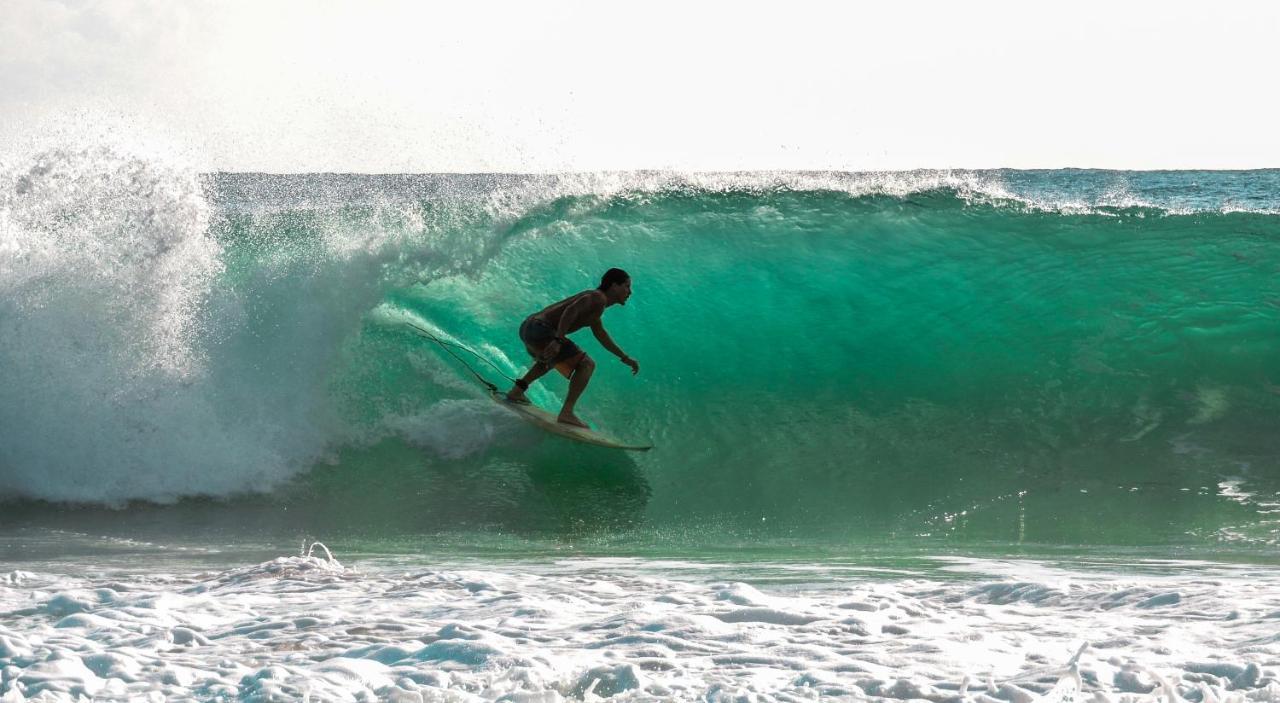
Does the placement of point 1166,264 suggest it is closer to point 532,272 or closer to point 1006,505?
point 1006,505

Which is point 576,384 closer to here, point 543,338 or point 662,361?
point 543,338

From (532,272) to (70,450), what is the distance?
398 cm

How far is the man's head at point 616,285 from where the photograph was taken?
718 centimetres

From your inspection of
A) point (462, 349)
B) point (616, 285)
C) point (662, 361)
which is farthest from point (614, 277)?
point (662, 361)

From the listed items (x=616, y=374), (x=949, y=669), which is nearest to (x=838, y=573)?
(x=949, y=669)

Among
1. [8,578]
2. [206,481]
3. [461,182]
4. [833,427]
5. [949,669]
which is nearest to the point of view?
[949,669]

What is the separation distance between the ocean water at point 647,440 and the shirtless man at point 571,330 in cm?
55

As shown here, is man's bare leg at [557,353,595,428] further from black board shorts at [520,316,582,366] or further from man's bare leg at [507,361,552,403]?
man's bare leg at [507,361,552,403]

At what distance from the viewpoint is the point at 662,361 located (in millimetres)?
9305

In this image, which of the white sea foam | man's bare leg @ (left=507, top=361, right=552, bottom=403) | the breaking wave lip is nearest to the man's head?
man's bare leg @ (left=507, top=361, right=552, bottom=403)

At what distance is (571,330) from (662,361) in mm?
2059

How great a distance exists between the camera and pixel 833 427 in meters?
8.17

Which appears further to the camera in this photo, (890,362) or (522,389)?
(890,362)

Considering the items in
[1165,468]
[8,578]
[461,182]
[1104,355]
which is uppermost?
[461,182]
